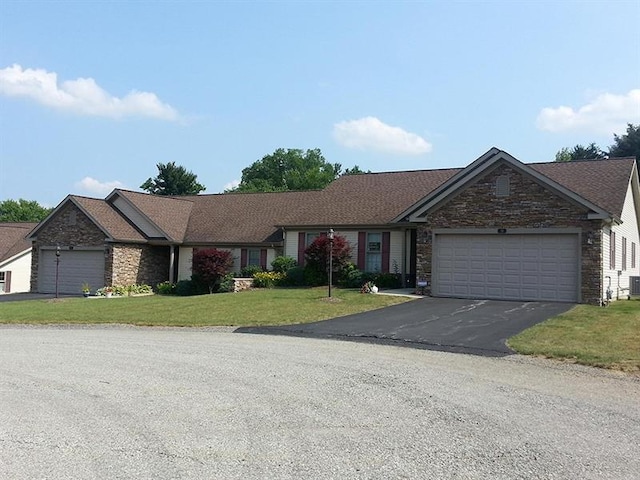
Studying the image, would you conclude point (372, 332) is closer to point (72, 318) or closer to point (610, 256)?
point (72, 318)

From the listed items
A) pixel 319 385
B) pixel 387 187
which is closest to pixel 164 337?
pixel 319 385

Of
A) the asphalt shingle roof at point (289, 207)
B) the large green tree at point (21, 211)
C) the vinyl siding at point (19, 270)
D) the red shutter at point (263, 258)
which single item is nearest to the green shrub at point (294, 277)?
the asphalt shingle roof at point (289, 207)

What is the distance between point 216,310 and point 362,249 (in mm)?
9482

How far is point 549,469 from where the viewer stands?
535 centimetres

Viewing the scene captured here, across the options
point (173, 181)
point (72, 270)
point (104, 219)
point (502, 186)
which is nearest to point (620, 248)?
point (502, 186)

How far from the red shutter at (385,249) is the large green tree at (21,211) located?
6864 cm

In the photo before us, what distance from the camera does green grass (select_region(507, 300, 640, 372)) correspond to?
1091 cm

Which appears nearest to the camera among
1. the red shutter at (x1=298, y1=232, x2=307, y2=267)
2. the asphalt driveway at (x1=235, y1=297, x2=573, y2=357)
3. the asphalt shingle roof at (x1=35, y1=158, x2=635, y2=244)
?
the asphalt driveway at (x1=235, y1=297, x2=573, y2=357)

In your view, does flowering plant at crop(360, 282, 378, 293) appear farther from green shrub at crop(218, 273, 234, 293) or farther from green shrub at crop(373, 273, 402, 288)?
green shrub at crop(218, 273, 234, 293)

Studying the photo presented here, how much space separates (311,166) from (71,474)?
7567cm

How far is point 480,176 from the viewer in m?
22.3

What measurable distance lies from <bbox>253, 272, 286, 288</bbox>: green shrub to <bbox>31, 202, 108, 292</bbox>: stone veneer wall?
7.79 m

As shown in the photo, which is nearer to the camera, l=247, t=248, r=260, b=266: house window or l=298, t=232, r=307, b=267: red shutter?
l=298, t=232, r=307, b=267: red shutter

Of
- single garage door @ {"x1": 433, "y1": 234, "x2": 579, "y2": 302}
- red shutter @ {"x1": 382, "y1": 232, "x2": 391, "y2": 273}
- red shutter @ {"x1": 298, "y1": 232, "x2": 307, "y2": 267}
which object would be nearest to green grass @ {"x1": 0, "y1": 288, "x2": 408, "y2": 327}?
single garage door @ {"x1": 433, "y1": 234, "x2": 579, "y2": 302}
